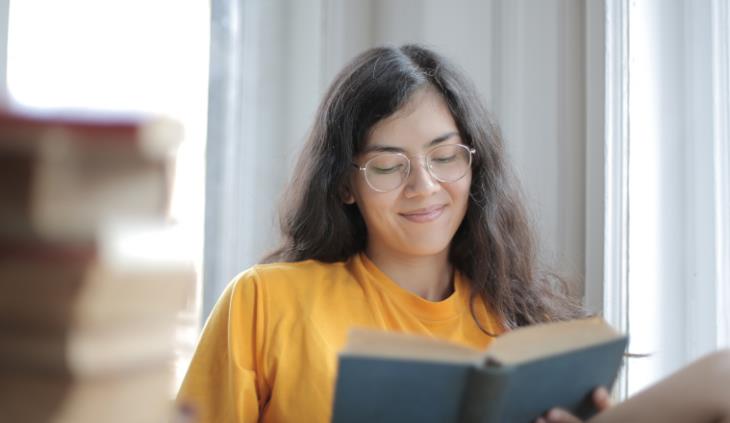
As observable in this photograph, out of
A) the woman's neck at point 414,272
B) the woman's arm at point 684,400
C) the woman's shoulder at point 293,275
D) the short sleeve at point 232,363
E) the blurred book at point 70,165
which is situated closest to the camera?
the blurred book at point 70,165

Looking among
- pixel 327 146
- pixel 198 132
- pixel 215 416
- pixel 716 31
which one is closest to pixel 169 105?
pixel 198 132

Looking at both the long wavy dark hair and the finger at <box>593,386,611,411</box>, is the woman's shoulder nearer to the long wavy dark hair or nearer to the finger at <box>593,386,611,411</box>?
the long wavy dark hair

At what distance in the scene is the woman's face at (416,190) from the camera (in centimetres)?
159

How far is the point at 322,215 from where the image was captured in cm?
172

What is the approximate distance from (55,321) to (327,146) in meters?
1.06

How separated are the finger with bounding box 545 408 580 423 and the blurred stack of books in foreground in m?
0.66

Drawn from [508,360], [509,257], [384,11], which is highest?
[384,11]

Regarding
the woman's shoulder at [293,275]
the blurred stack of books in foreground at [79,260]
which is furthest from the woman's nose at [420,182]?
the blurred stack of books in foreground at [79,260]

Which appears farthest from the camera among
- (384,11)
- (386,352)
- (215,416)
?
(384,11)

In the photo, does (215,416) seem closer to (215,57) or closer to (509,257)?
(509,257)

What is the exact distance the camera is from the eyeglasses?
1597 mm

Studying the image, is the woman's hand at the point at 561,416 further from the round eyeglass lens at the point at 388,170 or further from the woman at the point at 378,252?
the round eyeglass lens at the point at 388,170

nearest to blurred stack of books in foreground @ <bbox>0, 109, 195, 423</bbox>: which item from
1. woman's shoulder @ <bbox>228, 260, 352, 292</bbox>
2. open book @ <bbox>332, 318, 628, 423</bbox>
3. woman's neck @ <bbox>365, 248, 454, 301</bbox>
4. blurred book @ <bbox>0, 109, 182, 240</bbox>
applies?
blurred book @ <bbox>0, 109, 182, 240</bbox>

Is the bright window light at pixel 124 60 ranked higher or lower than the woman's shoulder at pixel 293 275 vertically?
higher
